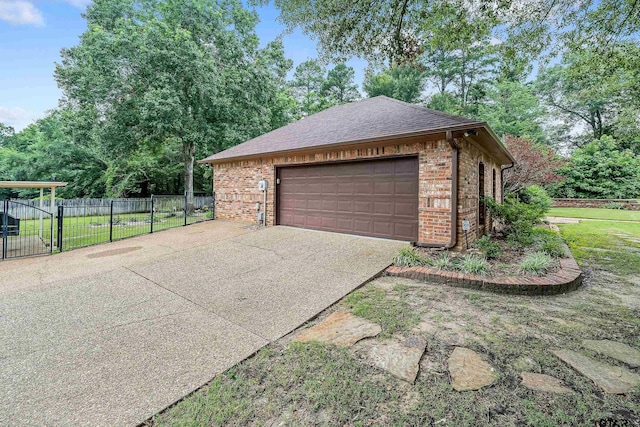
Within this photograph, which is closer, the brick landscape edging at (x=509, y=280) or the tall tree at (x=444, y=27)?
the brick landscape edging at (x=509, y=280)

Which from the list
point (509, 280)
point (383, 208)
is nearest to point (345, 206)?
point (383, 208)

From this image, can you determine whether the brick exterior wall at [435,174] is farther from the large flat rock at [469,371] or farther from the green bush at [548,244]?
the large flat rock at [469,371]

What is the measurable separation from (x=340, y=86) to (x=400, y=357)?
2895cm

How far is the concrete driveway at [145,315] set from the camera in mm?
2047

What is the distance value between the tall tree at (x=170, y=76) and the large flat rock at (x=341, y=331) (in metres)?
12.9

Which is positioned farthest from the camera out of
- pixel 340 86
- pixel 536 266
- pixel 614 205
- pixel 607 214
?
pixel 340 86

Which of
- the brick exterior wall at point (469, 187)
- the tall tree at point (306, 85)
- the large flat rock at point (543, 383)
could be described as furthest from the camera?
the tall tree at point (306, 85)

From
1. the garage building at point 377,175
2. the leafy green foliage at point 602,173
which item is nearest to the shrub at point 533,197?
the garage building at point 377,175

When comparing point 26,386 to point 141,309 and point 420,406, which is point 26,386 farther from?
point 420,406

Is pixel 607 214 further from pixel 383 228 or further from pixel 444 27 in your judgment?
pixel 444 27

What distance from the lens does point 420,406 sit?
188 centimetres

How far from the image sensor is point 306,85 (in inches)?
1140

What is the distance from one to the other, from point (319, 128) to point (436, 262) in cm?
588

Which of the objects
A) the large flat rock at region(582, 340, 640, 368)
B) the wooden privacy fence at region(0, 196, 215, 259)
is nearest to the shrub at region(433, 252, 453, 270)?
the large flat rock at region(582, 340, 640, 368)
